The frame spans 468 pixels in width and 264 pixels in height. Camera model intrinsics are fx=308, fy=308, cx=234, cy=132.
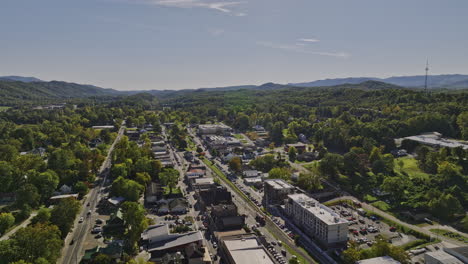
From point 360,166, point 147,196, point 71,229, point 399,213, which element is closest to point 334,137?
point 360,166

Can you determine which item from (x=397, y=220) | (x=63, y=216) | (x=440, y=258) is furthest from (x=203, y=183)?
(x=440, y=258)

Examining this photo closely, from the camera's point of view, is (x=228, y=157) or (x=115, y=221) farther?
(x=228, y=157)

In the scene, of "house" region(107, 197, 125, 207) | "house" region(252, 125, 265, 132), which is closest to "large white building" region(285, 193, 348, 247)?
"house" region(107, 197, 125, 207)

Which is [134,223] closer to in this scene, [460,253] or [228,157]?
[460,253]

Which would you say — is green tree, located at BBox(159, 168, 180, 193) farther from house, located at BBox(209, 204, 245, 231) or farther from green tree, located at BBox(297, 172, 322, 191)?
green tree, located at BBox(297, 172, 322, 191)

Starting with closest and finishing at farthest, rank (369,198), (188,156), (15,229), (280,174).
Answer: (15,229), (369,198), (280,174), (188,156)

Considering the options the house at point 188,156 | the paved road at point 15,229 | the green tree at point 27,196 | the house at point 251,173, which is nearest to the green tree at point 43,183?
the green tree at point 27,196
